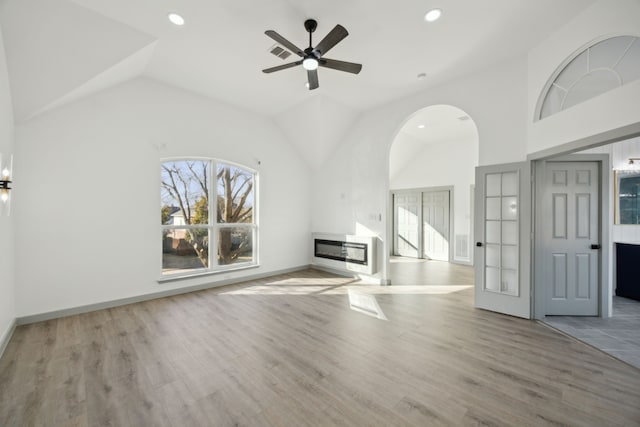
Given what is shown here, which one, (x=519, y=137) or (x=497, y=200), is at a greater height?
(x=519, y=137)

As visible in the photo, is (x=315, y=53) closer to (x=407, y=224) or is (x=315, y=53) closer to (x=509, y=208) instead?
(x=509, y=208)

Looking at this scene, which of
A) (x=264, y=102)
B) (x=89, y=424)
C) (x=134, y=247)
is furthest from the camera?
(x=264, y=102)

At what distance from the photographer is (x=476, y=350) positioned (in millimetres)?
2582

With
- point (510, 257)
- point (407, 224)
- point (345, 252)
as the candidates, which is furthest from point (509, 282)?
point (407, 224)

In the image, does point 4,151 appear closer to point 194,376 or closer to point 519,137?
point 194,376

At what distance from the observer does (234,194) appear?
530cm

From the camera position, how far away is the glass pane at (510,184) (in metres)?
3.47

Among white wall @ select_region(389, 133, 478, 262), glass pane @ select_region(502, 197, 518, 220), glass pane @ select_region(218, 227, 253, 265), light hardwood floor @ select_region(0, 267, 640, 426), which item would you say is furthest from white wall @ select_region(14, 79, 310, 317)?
white wall @ select_region(389, 133, 478, 262)

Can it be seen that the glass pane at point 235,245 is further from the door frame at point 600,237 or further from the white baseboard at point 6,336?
the door frame at point 600,237

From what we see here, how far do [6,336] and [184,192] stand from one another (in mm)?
2652

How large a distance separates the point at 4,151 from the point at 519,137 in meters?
5.79

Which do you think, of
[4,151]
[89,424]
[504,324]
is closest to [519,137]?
[504,324]

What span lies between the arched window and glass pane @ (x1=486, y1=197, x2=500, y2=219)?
1.10 meters

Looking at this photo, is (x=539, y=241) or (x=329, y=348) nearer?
(x=329, y=348)
